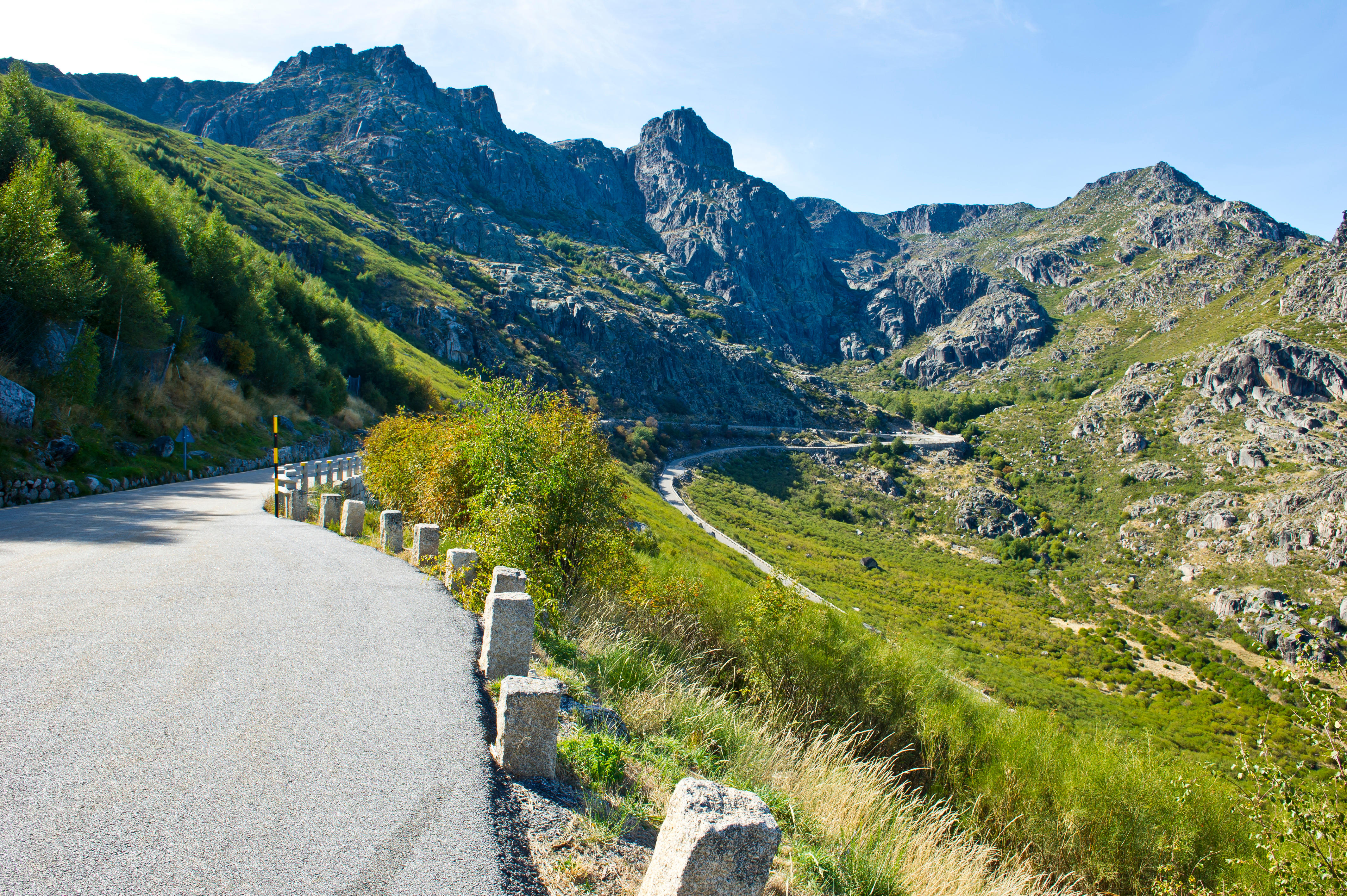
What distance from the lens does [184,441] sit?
21.7 m

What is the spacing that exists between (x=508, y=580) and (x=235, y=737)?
2.85 m

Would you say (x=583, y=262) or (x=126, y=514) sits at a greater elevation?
(x=583, y=262)

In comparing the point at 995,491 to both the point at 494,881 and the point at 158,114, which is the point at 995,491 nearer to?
the point at 494,881

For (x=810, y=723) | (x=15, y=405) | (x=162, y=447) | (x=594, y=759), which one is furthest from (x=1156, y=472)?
(x=15, y=405)

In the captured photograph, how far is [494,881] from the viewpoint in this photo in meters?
3.30

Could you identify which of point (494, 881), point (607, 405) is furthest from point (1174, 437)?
point (494, 881)

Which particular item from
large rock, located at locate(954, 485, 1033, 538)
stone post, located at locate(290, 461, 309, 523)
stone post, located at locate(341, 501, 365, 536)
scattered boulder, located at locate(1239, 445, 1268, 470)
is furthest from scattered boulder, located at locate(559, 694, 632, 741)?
scattered boulder, located at locate(1239, 445, 1268, 470)

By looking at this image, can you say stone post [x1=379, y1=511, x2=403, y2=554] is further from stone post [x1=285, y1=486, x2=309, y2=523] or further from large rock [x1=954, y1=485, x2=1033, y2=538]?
large rock [x1=954, y1=485, x2=1033, y2=538]

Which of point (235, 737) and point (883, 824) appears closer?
point (235, 737)

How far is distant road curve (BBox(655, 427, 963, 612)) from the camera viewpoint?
2142 inches

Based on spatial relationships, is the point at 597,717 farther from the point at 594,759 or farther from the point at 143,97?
the point at 143,97

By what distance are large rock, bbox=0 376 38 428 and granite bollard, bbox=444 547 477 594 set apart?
15.5 metres

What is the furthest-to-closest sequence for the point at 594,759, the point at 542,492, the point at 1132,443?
1. the point at 1132,443
2. the point at 542,492
3. the point at 594,759

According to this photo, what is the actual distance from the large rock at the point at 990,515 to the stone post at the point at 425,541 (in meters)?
97.8
